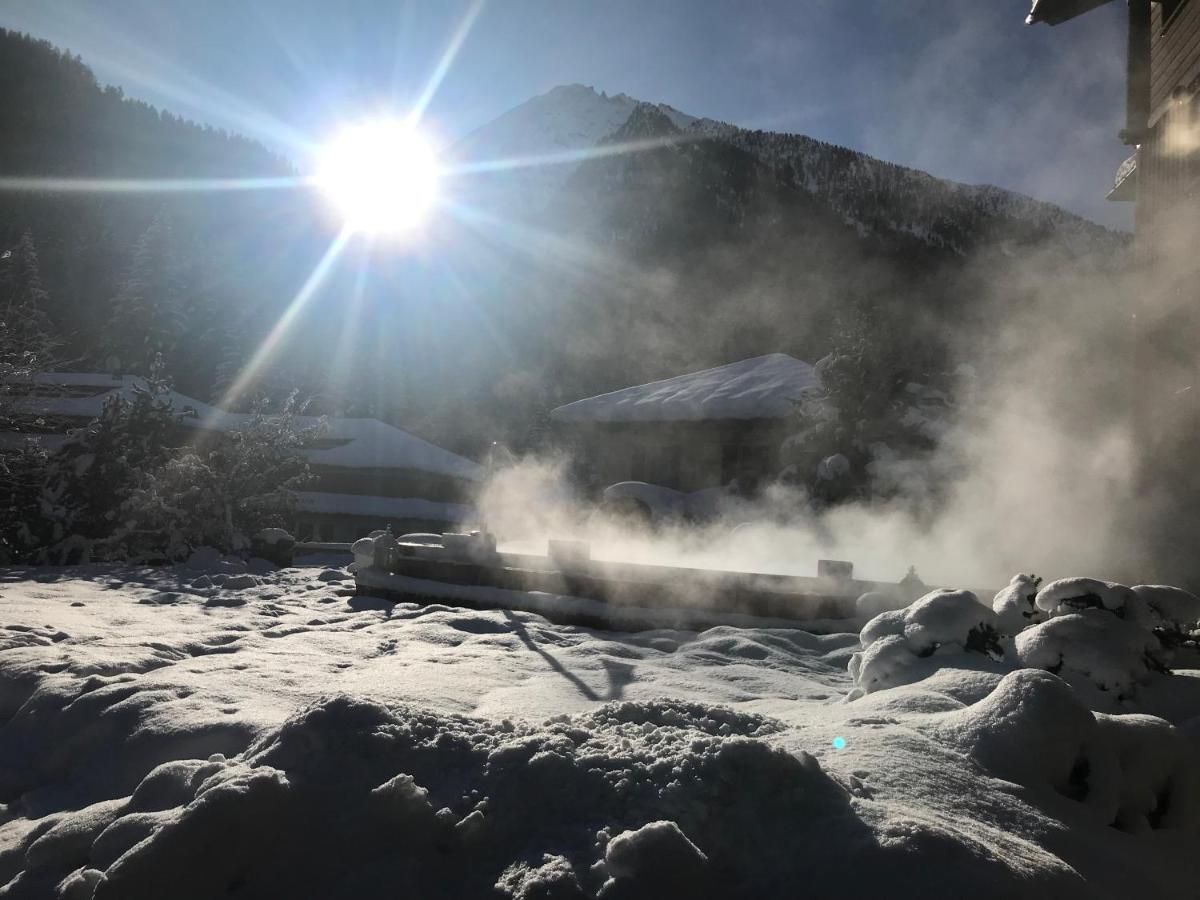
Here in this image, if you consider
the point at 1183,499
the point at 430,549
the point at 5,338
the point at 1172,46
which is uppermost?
the point at 1172,46

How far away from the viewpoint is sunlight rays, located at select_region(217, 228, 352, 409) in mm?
40000

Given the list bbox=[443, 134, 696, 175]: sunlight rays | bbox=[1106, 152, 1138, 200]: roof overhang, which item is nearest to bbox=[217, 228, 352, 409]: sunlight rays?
bbox=[443, 134, 696, 175]: sunlight rays

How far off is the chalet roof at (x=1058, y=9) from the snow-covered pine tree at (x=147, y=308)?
40984mm

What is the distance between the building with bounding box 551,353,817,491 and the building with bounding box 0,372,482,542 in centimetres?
837

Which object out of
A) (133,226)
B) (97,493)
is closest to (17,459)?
(97,493)

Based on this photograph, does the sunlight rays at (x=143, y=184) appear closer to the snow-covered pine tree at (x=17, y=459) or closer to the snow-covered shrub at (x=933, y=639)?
the snow-covered pine tree at (x=17, y=459)

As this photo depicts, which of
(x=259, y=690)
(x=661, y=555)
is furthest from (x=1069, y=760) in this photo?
(x=661, y=555)

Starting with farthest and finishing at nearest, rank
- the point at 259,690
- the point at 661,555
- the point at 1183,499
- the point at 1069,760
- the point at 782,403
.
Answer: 1. the point at 782,403
2. the point at 661,555
3. the point at 1183,499
4. the point at 259,690
5. the point at 1069,760

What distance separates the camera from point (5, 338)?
1452 cm

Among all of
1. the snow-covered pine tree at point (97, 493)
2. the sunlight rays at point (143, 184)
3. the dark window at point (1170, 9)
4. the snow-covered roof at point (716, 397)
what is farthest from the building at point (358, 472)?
the sunlight rays at point (143, 184)

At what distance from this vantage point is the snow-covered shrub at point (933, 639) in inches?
192

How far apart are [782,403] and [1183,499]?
797 centimetres

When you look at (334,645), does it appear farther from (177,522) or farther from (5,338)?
(5,338)

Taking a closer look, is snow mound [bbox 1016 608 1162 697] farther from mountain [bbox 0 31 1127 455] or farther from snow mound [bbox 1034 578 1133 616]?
mountain [bbox 0 31 1127 455]
